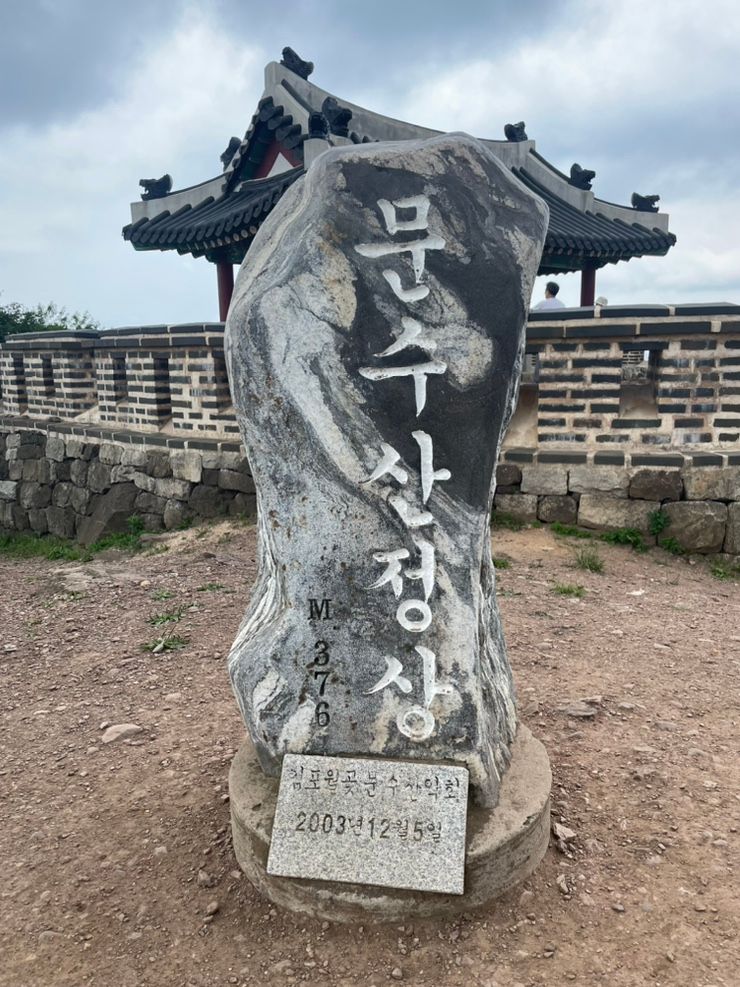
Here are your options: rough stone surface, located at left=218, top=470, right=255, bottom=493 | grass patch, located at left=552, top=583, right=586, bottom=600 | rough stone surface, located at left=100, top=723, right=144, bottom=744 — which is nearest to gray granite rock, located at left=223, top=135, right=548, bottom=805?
rough stone surface, located at left=100, top=723, right=144, bottom=744

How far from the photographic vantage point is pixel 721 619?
4.60 m

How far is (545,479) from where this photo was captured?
604cm

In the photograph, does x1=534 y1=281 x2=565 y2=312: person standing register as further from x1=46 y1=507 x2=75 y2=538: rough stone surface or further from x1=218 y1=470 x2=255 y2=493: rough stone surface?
x1=46 y1=507 x2=75 y2=538: rough stone surface

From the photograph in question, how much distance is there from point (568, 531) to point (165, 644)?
3.32 metres

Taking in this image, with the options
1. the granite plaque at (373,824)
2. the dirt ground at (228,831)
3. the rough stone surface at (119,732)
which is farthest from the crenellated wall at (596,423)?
the granite plaque at (373,824)

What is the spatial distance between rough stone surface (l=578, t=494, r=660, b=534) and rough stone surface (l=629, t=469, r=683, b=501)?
0.07m

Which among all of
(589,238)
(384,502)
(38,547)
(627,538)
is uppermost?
(589,238)

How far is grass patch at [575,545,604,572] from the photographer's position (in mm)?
5406

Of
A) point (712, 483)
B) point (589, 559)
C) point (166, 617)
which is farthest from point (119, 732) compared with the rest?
point (712, 483)

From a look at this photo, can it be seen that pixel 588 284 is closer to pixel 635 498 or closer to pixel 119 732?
pixel 635 498

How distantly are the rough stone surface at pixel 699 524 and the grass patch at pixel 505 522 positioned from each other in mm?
1183

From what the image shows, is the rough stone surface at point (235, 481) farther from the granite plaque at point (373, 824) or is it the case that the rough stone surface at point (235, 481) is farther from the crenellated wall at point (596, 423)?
the granite plaque at point (373, 824)

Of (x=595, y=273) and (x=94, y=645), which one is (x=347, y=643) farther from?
(x=595, y=273)

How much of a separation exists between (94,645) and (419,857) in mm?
2937
